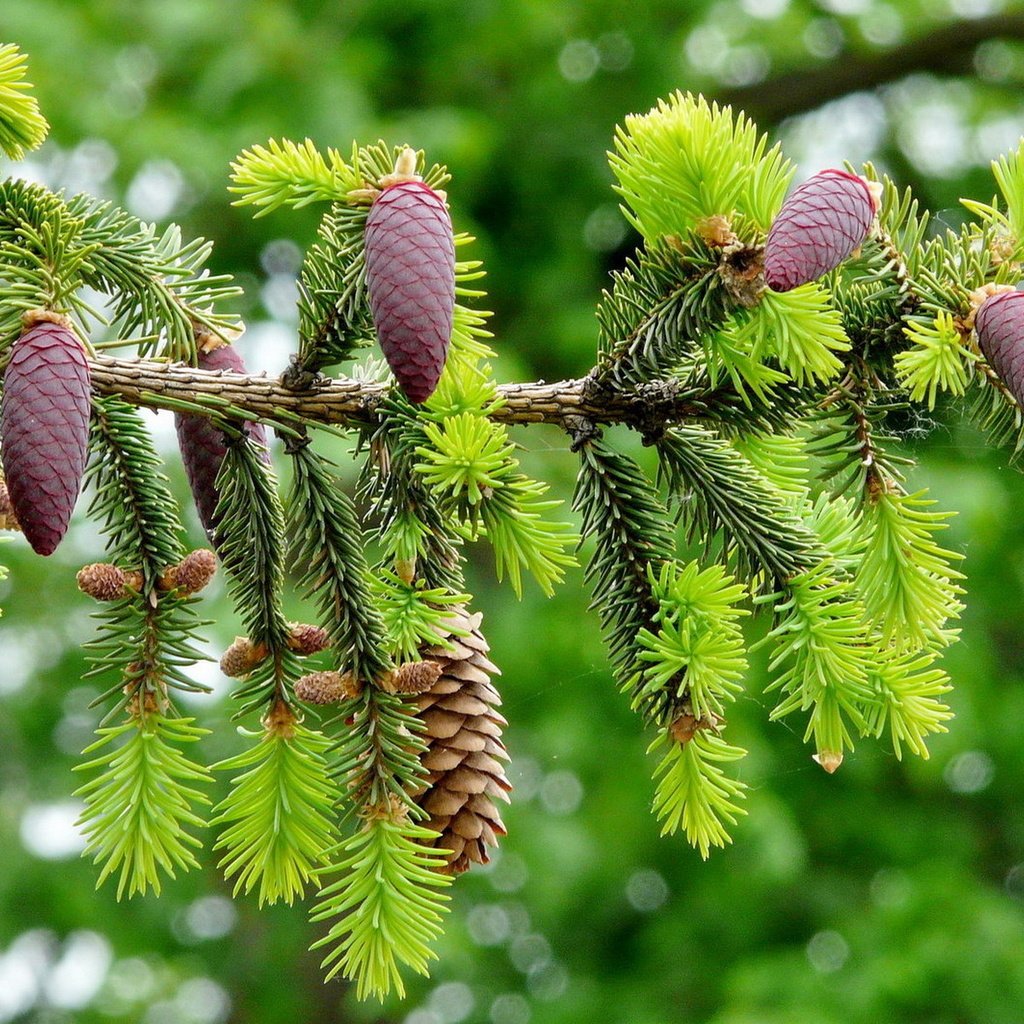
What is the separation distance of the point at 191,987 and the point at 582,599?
2.57 m

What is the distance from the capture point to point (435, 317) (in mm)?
598

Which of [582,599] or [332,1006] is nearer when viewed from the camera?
[582,599]

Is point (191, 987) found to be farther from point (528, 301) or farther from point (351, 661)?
point (351, 661)

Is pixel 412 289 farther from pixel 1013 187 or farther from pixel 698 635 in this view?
pixel 1013 187

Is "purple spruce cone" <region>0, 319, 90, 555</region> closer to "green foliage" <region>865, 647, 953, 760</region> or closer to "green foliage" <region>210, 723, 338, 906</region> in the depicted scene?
"green foliage" <region>210, 723, 338, 906</region>

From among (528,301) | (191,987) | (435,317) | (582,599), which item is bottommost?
(191,987)

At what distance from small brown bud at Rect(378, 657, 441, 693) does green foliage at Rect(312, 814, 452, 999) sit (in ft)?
0.24

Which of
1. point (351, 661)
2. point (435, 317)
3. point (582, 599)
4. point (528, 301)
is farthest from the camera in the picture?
point (528, 301)

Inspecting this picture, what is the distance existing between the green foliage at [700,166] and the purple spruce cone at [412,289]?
129 mm

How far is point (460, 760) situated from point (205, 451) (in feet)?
0.82

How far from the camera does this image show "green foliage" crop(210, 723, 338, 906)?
0.75 metres

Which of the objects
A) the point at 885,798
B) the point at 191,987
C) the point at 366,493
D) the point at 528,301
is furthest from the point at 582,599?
the point at 366,493

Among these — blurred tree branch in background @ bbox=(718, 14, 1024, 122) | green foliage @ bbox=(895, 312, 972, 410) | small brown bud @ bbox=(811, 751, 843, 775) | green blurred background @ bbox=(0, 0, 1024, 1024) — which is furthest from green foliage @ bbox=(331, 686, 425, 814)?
blurred tree branch in background @ bbox=(718, 14, 1024, 122)

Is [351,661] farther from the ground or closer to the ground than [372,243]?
closer to the ground
